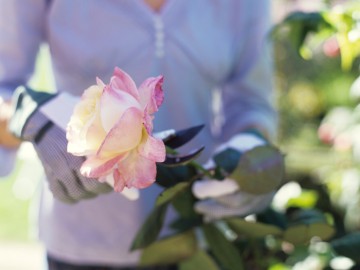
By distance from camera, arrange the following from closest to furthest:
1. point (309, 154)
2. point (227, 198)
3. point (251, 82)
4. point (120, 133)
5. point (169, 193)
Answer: point (120, 133), point (169, 193), point (227, 198), point (251, 82), point (309, 154)

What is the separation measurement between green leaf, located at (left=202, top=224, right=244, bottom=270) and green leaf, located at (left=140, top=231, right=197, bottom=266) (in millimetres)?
44

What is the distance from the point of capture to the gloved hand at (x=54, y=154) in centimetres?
98

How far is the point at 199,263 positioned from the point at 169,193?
242 mm

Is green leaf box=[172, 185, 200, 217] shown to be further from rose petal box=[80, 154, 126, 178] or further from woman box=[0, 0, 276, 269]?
rose petal box=[80, 154, 126, 178]

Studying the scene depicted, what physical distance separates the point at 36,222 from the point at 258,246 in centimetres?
39

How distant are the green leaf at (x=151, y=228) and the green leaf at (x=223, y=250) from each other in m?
0.09

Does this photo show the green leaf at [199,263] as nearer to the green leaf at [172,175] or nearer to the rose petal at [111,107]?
the green leaf at [172,175]

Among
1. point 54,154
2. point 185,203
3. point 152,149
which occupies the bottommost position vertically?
point 185,203

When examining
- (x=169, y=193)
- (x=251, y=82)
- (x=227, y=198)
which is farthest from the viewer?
(x=251, y=82)

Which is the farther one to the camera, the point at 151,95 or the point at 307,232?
the point at 307,232

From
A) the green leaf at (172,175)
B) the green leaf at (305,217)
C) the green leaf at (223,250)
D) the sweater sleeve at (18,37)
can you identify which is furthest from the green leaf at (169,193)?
the sweater sleeve at (18,37)

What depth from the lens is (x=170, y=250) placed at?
3.94 feet

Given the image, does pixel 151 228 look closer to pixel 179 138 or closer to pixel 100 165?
pixel 179 138

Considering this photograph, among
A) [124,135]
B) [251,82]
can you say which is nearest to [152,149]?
[124,135]
